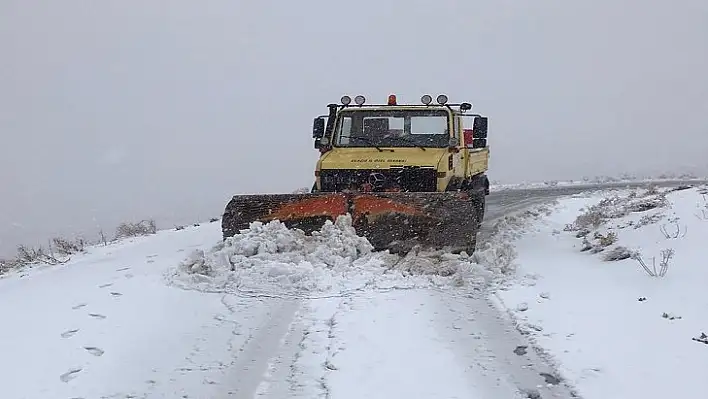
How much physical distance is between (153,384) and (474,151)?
754cm

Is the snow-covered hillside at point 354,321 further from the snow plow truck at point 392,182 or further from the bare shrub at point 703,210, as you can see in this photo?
the snow plow truck at point 392,182

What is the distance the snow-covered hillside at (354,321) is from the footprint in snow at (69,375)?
1cm

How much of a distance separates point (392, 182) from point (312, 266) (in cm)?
212

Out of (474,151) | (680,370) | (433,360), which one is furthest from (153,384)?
(474,151)

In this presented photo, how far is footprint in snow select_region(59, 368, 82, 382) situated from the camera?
13.3 ft

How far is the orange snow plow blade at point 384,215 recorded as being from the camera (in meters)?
7.32

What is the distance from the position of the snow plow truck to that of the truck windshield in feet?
0.04

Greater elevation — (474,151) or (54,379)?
(474,151)

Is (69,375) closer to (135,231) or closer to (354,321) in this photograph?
(354,321)

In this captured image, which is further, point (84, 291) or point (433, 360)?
point (84, 291)

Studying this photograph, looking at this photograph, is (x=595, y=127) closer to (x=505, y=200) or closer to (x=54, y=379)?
(x=505, y=200)

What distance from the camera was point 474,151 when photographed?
35.2 ft

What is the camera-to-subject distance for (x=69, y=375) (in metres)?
4.12

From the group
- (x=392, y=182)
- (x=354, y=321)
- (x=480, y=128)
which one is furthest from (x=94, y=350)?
(x=480, y=128)
